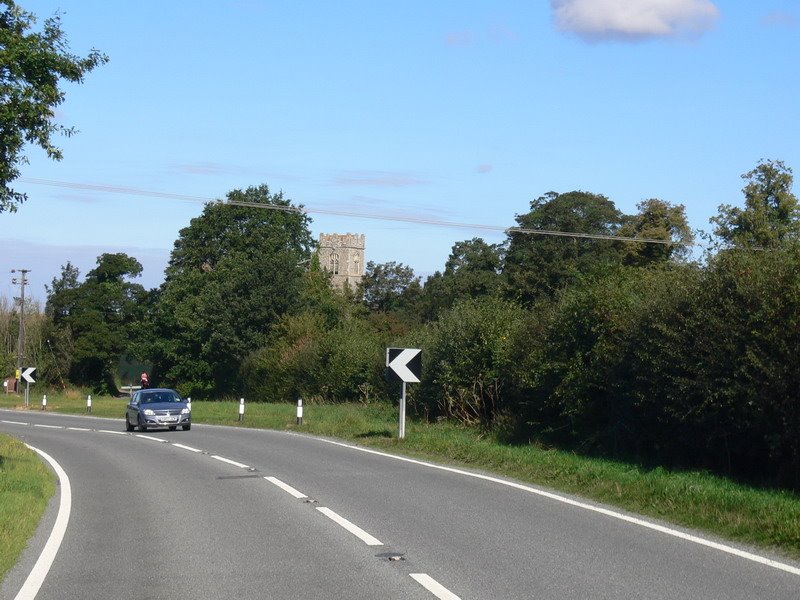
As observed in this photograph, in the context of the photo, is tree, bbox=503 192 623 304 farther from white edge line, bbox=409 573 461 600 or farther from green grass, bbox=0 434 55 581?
white edge line, bbox=409 573 461 600

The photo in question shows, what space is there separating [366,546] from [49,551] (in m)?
3.23

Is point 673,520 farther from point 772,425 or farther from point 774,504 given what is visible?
point 772,425

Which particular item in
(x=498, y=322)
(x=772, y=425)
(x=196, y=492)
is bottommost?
(x=196, y=492)

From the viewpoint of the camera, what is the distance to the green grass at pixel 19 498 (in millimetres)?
10326

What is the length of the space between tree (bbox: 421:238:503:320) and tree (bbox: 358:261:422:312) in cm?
1219

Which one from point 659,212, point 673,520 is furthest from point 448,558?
point 659,212

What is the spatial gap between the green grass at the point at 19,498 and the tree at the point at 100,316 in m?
67.4

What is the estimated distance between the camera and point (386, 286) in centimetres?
11056

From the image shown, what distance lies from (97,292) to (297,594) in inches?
3467

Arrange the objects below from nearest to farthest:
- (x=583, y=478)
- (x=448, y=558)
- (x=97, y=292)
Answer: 1. (x=448, y=558)
2. (x=583, y=478)
3. (x=97, y=292)

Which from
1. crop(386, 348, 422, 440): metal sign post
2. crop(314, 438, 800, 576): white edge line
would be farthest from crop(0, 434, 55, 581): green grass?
crop(386, 348, 422, 440): metal sign post

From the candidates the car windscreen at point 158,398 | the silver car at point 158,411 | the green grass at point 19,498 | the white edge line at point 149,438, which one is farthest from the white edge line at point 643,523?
the car windscreen at point 158,398

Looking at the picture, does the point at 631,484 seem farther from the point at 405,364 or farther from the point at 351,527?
the point at 405,364

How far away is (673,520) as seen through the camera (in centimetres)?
1166
